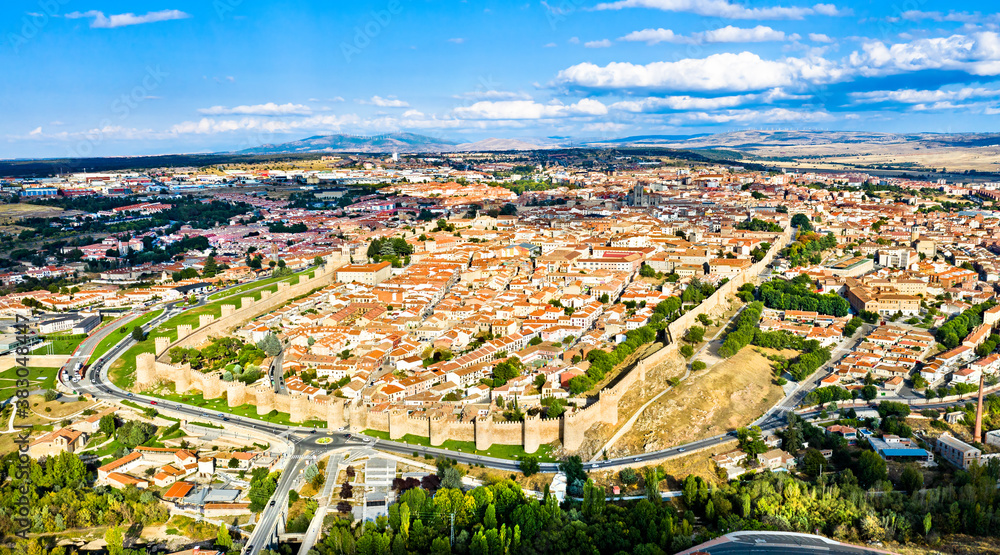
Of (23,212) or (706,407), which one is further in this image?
(23,212)

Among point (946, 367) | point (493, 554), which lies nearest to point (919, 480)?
point (946, 367)

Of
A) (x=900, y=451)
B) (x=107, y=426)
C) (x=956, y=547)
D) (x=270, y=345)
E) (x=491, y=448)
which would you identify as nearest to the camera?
(x=956, y=547)

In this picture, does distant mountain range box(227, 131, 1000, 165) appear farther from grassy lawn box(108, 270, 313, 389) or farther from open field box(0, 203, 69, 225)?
grassy lawn box(108, 270, 313, 389)

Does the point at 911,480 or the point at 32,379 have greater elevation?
the point at 32,379

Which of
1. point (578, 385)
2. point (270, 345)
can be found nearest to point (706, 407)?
point (578, 385)

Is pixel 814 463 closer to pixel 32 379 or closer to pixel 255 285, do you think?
pixel 32 379

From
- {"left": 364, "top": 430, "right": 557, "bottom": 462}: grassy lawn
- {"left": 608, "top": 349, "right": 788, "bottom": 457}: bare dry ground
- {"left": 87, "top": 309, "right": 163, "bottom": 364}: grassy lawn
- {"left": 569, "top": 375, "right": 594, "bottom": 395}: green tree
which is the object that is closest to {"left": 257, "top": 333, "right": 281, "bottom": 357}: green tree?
{"left": 87, "top": 309, "right": 163, "bottom": 364}: grassy lawn

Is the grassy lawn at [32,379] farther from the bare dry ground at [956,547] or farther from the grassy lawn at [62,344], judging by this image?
the bare dry ground at [956,547]

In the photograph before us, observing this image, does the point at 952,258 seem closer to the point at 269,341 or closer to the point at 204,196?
Answer: the point at 269,341
